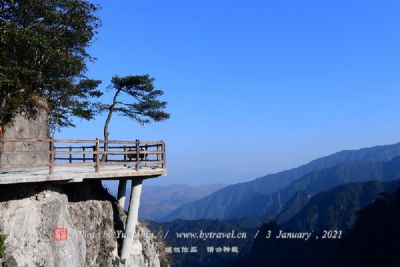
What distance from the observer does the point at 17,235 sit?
61.7 ft

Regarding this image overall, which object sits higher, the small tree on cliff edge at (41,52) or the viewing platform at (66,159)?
the small tree on cliff edge at (41,52)

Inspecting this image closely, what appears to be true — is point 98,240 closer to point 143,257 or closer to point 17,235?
point 143,257

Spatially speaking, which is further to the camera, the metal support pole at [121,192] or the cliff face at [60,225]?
the metal support pole at [121,192]

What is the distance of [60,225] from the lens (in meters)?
20.4

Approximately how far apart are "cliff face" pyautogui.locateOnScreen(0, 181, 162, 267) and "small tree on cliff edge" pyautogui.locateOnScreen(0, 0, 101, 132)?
524cm

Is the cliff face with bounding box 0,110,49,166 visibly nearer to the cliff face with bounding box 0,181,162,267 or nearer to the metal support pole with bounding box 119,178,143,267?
the cliff face with bounding box 0,181,162,267

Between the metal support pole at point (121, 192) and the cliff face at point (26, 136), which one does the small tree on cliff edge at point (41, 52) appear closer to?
the cliff face at point (26, 136)

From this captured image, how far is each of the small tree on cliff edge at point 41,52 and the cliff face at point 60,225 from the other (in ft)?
17.2

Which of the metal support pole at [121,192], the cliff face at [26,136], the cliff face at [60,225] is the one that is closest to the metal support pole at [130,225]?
the cliff face at [60,225]

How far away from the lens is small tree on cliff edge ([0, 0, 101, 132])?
2292 cm

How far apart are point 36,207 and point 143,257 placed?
9138 millimetres

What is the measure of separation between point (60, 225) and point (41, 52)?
29.8ft

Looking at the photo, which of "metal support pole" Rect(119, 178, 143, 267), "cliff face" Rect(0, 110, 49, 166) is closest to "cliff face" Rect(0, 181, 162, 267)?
"metal support pole" Rect(119, 178, 143, 267)

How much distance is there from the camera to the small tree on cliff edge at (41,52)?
22.9 metres
